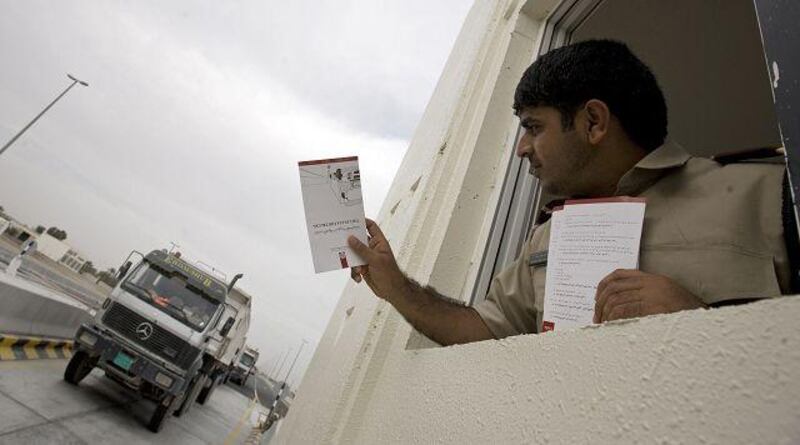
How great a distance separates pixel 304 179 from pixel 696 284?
1.02m

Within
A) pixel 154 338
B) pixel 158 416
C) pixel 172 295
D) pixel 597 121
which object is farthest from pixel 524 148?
pixel 158 416

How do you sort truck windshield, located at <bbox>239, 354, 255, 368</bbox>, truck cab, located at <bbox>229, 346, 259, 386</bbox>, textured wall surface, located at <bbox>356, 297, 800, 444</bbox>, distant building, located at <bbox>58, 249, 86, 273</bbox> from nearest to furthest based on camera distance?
1. textured wall surface, located at <bbox>356, 297, 800, 444</bbox>
2. truck cab, located at <bbox>229, 346, 259, 386</bbox>
3. truck windshield, located at <bbox>239, 354, 255, 368</bbox>
4. distant building, located at <bbox>58, 249, 86, 273</bbox>

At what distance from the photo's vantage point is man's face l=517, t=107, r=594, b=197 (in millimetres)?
1197

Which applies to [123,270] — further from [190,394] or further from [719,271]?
[719,271]

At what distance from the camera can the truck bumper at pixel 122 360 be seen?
648 centimetres

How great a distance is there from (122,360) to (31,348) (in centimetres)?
240

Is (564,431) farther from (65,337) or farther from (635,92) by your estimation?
(65,337)

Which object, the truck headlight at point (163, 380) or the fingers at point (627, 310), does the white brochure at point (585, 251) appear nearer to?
the fingers at point (627, 310)

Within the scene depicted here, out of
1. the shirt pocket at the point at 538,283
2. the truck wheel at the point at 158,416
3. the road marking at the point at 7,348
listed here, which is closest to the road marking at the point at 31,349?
the road marking at the point at 7,348

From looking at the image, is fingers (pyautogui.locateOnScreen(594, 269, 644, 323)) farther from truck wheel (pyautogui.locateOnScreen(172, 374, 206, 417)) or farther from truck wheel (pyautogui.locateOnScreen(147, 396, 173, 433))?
truck wheel (pyautogui.locateOnScreen(172, 374, 206, 417))

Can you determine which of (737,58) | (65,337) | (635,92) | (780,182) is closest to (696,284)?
(780,182)

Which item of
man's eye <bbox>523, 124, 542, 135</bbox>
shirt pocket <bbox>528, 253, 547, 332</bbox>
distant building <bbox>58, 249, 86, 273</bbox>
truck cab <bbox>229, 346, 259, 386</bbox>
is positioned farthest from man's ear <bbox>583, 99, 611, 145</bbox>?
distant building <bbox>58, 249, 86, 273</bbox>

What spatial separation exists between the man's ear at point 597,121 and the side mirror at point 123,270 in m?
7.80

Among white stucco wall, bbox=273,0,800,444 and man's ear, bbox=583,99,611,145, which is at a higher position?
man's ear, bbox=583,99,611,145
